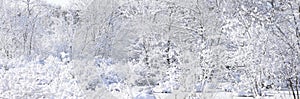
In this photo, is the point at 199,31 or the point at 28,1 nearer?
the point at 199,31

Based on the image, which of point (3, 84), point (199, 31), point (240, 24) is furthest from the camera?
point (199, 31)

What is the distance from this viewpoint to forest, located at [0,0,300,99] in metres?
8.21

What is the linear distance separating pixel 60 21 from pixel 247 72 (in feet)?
52.5

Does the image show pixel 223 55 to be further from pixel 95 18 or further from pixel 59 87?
pixel 95 18

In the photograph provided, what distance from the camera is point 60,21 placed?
2294cm

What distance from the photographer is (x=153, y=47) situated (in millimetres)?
18750

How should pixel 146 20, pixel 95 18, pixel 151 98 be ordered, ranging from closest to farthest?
pixel 151 98 → pixel 146 20 → pixel 95 18

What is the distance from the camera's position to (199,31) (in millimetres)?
17188

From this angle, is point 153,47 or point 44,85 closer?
point 44,85

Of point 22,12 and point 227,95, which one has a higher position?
point 22,12

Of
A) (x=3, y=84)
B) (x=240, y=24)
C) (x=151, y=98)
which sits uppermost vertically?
(x=240, y=24)

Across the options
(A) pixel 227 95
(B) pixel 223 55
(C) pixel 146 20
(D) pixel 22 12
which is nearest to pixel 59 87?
(A) pixel 227 95

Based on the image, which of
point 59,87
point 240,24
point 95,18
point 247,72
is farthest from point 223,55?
point 95,18

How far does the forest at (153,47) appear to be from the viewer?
8.21 metres
